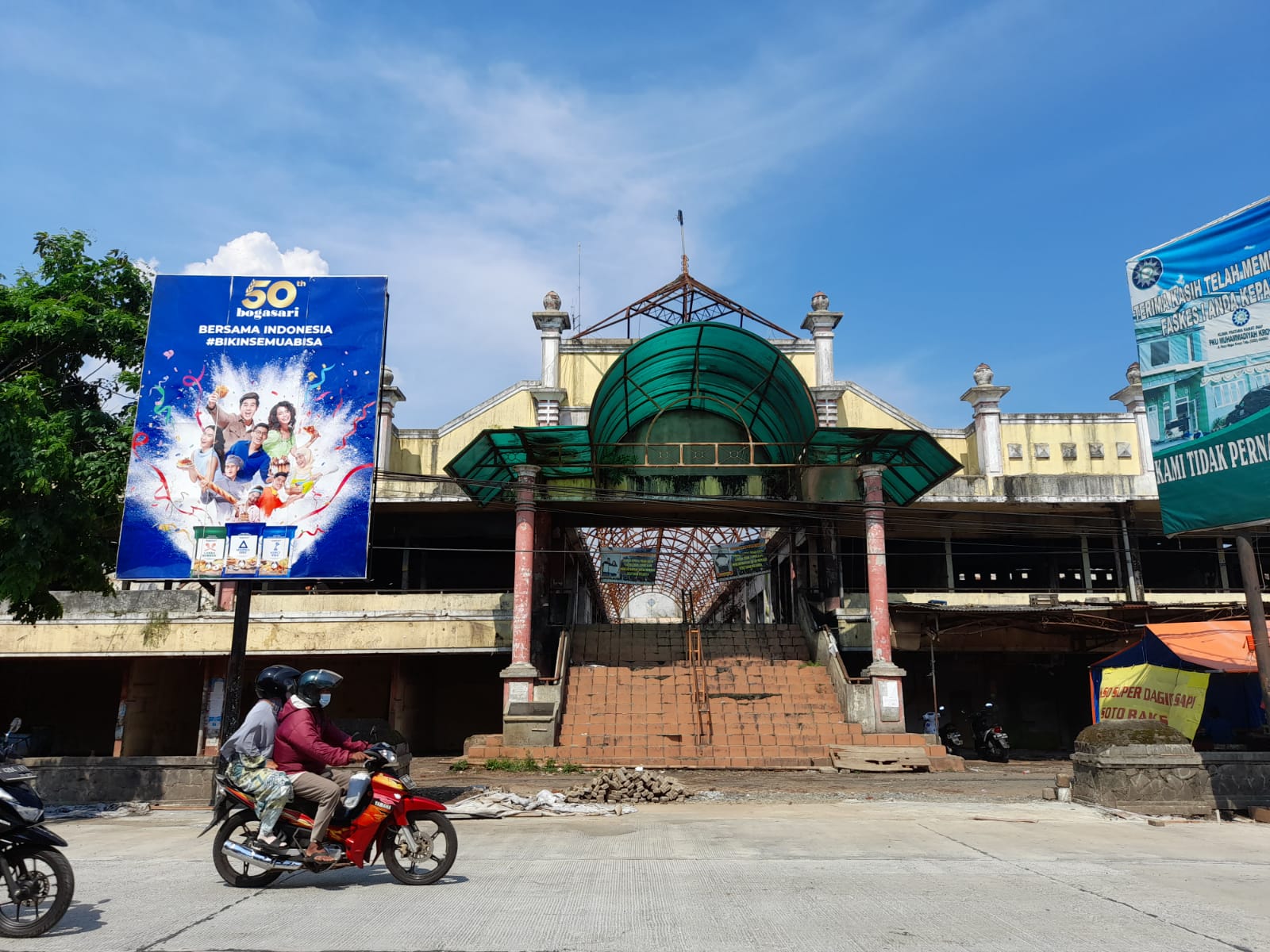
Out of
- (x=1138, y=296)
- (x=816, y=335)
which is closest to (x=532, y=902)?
(x=1138, y=296)

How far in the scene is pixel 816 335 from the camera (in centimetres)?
2416

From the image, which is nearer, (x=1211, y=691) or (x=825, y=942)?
(x=825, y=942)

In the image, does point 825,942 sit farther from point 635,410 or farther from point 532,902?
point 635,410

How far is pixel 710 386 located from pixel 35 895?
18270 mm

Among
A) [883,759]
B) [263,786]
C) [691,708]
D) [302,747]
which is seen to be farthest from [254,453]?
[883,759]

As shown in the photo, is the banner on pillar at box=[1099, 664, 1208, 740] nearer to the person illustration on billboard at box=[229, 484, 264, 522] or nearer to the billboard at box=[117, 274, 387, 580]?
the billboard at box=[117, 274, 387, 580]

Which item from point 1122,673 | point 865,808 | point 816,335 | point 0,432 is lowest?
point 865,808

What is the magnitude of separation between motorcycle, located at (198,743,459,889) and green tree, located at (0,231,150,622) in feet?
22.0

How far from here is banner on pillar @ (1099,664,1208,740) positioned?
1208 cm

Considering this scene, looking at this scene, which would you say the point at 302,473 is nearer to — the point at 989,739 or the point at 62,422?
the point at 62,422

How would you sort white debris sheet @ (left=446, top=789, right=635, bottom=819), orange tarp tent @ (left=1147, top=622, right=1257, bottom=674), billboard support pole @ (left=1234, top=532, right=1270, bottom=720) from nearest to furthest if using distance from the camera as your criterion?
white debris sheet @ (left=446, top=789, right=635, bottom=819)
billboard support pole @ (left=1234, top=532, right=1270, bottom=720)
orange tarp tent @ (left=1147, top=622, right=1257, bottom=674)

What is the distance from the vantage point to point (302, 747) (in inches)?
239

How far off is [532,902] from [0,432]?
8.94 metres

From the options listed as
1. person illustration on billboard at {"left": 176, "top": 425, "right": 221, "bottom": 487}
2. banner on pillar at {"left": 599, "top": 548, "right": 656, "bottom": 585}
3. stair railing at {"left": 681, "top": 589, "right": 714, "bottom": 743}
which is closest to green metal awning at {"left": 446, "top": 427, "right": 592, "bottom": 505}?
stair railing at {"left": 681, "top": 589, "right": 714, "bottom": 743}
